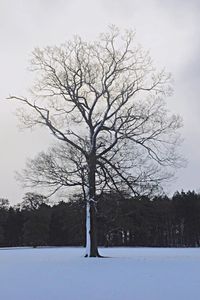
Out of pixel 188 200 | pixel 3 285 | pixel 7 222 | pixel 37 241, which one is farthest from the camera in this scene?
pixel 7 222

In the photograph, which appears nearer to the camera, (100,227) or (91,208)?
(91,208)

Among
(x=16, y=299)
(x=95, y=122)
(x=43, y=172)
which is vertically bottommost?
(x=16, y=299)

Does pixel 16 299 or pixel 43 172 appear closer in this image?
pixel 16 299

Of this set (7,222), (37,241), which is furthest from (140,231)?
(7,222)

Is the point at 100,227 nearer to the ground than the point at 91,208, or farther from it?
farther from it

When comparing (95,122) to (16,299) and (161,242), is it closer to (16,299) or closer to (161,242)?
(16,299)

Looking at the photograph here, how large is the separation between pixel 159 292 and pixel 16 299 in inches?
136

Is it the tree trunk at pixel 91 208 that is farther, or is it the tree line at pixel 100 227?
the tree line at pixel 100 227

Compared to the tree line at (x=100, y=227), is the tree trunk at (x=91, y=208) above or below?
below

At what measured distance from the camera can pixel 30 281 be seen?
14.9 m

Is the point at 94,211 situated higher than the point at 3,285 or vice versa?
the point at 94,211

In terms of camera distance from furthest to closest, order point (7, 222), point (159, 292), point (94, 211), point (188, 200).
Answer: point (7, 222), point (188, 200), point (94, 211), point (159, 292)

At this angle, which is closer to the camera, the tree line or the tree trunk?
the tree trunk

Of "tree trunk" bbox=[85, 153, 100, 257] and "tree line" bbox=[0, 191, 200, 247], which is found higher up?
"tree line" bbox=[0, 191, 200, 247]
